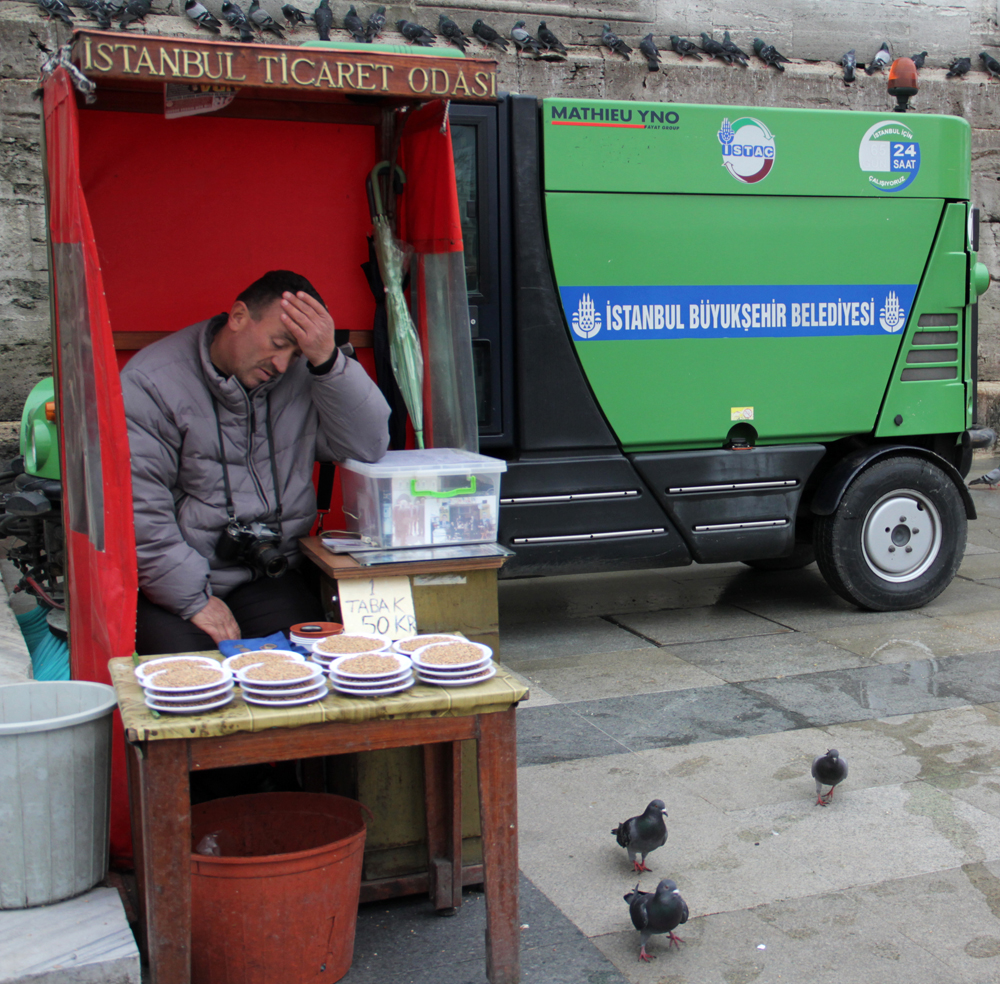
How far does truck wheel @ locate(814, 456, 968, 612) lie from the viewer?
578 cm

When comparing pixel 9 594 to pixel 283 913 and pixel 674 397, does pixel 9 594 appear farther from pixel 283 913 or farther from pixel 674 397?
pixel 283 913

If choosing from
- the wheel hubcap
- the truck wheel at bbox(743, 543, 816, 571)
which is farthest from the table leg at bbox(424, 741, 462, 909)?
the truck wheel at bbox(743, 543, 816, 571)

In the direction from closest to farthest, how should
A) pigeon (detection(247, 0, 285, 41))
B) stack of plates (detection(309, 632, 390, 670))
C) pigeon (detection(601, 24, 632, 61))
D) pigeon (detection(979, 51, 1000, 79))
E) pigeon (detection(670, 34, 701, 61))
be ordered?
stack of plates (detection(309, 632, 390, 670)) < pigeon (detection(247, 0, 285, 41)) < pigeon (detection(601, 24, 632, 61)) < pigeon (detection(670, 34, 701, 61)) < pigeon (detection(979, 51, 1000, 79))

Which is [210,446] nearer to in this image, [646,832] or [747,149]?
[646,832]

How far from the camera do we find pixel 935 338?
5.85 m

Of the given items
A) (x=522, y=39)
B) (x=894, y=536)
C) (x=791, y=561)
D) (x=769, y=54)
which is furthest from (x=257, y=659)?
(x=769, y=54)

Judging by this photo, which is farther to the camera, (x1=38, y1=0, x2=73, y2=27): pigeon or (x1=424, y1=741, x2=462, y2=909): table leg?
(x1=38, y1=0, x2=73, y2=27): pigeon

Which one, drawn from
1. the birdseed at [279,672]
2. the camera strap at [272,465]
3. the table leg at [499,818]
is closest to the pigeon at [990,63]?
the camera strap at [272,465]

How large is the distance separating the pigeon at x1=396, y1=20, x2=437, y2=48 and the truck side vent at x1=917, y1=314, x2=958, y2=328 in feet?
15.7

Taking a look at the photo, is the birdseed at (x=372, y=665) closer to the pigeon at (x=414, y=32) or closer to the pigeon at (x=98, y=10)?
the pigeon at (x=98, y=10)

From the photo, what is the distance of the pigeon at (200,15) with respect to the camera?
26.8 feet

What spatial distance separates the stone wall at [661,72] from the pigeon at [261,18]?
0.51ft

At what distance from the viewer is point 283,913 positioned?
2500mm

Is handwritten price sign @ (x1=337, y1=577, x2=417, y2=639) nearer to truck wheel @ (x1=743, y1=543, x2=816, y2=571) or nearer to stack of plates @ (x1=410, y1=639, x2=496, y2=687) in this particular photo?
stack of plates @ (x1=410, y1=639, x2=496, y2=687)
